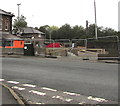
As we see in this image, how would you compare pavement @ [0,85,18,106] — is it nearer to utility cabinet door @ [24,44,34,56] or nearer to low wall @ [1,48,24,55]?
utility cabinet door @ [24,44,34,56]

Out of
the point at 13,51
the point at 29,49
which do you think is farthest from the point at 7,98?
the point at 13,51

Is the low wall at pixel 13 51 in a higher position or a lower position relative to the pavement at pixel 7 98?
higher

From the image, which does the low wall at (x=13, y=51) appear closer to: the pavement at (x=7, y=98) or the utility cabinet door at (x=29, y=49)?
the utility cabinet door at (x=29, y=49)

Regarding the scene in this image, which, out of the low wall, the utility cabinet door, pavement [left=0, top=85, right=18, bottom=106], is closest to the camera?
pavement [left=0, top=85, right=18, bottom=106]

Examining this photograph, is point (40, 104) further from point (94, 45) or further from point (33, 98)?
point (94, 45)

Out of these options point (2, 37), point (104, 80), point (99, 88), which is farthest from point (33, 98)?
point (2, 37)

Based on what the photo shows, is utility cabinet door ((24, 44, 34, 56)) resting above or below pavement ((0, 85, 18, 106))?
above

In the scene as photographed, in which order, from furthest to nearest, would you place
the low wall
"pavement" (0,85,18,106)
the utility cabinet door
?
1. the low wall
2. the utility cabinet door
3. "pavement" (0,85,18,106)

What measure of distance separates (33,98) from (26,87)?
1625 mm

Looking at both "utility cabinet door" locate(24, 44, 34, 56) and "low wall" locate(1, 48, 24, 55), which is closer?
"utility cabinet door" locate(24, 44, 34, 56)

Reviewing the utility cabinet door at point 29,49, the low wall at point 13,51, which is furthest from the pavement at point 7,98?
the low wall at point 13,51

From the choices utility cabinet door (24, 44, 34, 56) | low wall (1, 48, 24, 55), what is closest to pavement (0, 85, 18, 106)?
utility cabinet door (24, 44, 34, 56)

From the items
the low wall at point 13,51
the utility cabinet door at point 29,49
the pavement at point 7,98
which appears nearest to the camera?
the pavement at point 7,98

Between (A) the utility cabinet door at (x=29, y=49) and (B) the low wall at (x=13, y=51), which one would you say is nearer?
(A) the utility cabinet door at (x=29, y=49)
